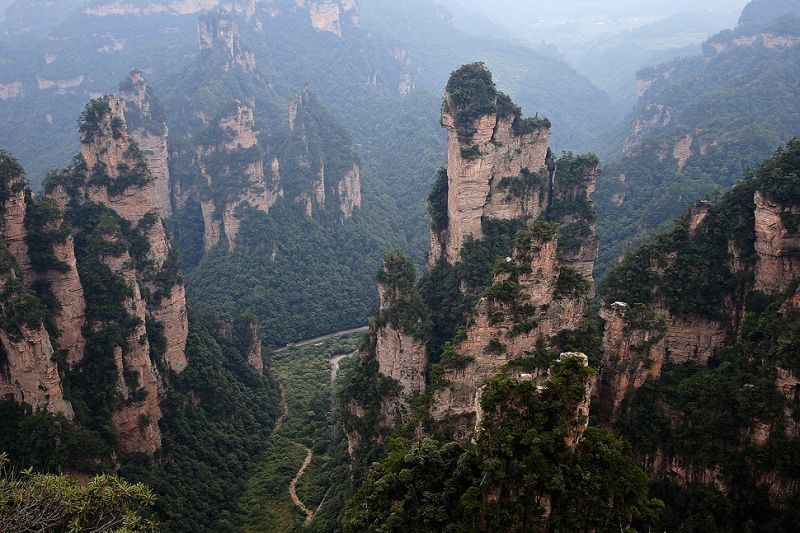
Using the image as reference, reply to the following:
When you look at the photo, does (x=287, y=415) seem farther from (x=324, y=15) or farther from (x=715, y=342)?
(x=324, y=15)

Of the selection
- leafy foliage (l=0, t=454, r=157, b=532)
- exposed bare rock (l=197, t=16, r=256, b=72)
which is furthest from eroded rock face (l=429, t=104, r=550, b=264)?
exposed bare rock (l=197, t=16, r=256, b=72)

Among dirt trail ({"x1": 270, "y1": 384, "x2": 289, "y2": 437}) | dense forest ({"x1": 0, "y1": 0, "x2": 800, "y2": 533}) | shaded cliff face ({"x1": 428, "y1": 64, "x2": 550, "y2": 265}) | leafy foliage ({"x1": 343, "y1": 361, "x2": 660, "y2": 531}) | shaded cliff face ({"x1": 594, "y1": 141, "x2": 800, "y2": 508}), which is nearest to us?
leafy foliage ({"x1": 343, "y1": 361, "x2": 660, "y2": 531})

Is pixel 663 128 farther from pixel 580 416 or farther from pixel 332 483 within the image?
pixel 580 416

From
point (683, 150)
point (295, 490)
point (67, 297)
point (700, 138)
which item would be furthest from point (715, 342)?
point (700, 138)

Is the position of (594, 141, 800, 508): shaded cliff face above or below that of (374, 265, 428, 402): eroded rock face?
above

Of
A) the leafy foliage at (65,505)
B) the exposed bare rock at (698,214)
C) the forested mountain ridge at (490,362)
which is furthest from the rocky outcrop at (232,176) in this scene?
the leafy foliage at (65,505)

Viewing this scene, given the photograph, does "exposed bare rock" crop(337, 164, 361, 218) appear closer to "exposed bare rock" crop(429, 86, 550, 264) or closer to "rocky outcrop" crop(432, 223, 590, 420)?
"exposed bare rock" crop(429, 86, 550, 264)

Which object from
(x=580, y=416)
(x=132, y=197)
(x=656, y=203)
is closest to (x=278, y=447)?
(x=132, y=197)
